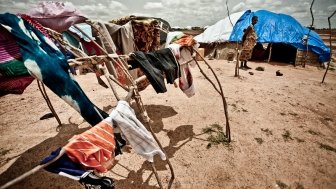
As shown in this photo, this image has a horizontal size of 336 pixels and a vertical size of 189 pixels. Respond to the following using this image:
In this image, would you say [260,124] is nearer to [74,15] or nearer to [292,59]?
[74,15]

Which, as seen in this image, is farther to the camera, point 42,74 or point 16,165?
point 16,165

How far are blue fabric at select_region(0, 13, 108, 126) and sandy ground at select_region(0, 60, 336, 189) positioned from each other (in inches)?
79.3

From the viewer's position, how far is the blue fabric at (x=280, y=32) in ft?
46.2

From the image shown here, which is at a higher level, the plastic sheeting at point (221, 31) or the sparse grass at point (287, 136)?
the plastic sheeting at point (221, 31)

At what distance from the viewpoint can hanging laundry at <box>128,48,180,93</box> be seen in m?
3.17

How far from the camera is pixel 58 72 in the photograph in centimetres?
222

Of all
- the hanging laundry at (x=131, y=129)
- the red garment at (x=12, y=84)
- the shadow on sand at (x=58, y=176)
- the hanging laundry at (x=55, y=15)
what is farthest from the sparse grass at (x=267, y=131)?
the red garment at (x=12, y=84)

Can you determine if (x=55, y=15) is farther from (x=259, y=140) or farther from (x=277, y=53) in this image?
(x=277, y=53)

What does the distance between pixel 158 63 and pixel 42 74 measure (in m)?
1.85

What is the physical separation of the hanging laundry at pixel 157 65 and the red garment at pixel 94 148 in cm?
128

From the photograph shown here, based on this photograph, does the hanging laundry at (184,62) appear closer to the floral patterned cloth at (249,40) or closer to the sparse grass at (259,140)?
the sparse grass at (259,140)

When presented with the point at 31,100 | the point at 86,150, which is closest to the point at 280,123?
the point at 86,150

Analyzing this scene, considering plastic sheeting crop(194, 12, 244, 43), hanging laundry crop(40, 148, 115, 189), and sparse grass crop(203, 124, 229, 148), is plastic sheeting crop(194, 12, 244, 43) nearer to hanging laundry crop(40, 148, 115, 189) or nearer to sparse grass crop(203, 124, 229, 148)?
sparse grass crop(203, 124, 229, 148)

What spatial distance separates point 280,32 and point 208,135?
13361 mm
